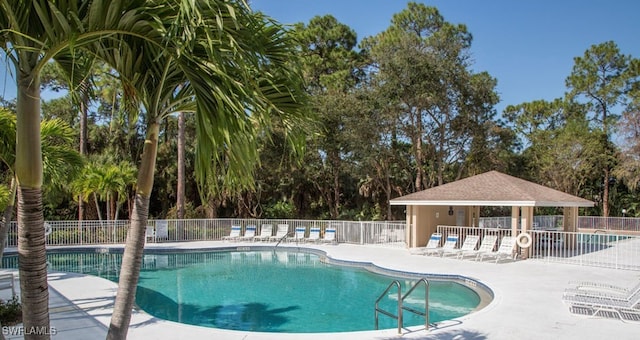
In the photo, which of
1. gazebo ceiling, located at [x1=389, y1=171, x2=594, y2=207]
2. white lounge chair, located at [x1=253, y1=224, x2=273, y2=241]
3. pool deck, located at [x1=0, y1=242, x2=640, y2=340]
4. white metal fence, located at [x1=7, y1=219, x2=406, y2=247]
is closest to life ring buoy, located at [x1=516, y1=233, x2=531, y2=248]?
gazebo ceiling, located at [x1=389, y1=171, x2=594, y2=207]

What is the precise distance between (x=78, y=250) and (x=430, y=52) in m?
18.6

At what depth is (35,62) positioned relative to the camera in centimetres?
296

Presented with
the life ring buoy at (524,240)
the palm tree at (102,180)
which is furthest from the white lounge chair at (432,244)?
the palm tree at (102,180)

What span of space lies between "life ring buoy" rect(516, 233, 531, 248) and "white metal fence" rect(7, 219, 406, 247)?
16.3 feet

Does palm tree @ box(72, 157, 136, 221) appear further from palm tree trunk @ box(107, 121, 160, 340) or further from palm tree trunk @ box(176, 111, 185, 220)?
palm tree trunk @ box(107, 121, 160, 340)

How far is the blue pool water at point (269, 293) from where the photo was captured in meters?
8.99

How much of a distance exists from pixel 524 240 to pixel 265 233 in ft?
36.7

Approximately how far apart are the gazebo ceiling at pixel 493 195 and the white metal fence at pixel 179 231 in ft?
7.52

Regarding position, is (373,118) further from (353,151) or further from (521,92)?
(521,92)

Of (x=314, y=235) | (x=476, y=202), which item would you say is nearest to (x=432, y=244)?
(x=476, y=202)

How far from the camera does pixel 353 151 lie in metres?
23.6

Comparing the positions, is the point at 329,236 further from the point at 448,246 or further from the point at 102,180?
the point at 102,180

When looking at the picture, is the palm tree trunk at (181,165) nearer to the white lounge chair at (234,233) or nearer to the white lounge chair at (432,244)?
the white lounge chair at (234,233)

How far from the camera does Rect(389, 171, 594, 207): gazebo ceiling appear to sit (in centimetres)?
1434
